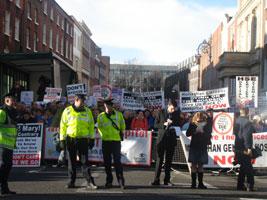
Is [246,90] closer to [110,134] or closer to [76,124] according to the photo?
[110,134]

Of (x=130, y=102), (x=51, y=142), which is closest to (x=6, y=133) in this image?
(x=51, y=142)

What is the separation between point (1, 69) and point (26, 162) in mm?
18520

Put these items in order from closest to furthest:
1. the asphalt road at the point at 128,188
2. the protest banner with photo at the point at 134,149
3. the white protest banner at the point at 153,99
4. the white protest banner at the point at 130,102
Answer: the asphalt road at the point at 128,188 < the protest banner with photo at the point at 134,149 < the white protest banner at the point at 153,99 < the white protest banner at the point at 130,102

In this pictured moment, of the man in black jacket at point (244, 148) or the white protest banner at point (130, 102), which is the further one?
the white protest banner at point (130, 102)

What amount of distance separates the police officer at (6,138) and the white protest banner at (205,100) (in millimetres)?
7427

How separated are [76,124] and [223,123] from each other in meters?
5.22

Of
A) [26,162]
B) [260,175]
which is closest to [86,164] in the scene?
[26,162]

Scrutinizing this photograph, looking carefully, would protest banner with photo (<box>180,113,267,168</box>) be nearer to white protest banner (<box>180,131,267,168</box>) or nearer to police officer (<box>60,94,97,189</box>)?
white protest banner (<box>180,131,267,168</box>)

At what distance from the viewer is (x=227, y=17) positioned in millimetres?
53000

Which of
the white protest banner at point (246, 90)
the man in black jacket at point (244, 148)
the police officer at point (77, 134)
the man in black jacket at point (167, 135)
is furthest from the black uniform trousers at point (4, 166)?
the white protest banner at point (246, 90)

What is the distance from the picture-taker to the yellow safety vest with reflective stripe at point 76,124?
8656 millimetres

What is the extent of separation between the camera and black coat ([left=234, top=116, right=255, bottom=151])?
9.41m

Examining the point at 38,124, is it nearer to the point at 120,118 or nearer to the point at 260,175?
the point at 120,118

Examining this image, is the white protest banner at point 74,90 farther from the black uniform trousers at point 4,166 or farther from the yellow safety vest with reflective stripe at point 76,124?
the black uniform trousers at point 4,166
